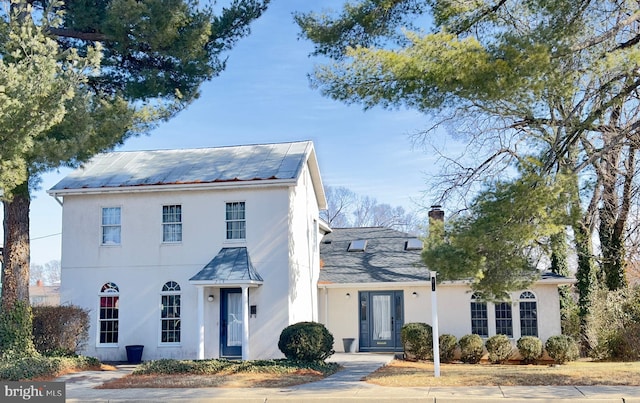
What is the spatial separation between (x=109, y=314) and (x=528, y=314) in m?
14.4

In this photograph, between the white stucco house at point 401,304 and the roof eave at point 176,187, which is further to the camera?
the white stucco house at point 401,304

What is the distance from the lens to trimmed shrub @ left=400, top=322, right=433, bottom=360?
22.3m

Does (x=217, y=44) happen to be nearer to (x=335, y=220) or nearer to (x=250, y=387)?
(x=250, y=387)

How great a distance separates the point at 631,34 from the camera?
1670 cm

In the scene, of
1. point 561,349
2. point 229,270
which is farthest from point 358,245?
point 561,349

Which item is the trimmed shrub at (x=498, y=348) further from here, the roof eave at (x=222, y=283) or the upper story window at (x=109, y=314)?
the upper story window at (x=109, y=314)

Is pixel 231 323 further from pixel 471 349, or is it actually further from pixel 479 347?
pixel 479 347

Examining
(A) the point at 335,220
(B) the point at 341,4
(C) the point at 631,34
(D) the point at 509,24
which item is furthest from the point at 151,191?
(A) the point at 335,220

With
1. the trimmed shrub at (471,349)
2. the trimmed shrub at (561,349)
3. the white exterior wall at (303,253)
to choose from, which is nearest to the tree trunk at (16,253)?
the white exterior wall at (303,253)

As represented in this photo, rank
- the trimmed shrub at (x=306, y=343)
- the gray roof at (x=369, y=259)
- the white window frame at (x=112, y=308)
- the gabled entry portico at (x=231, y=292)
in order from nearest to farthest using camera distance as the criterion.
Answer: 1. the trimmed shrub at (x=306, y=343)
2. the gabled entry portico at (x=231, y=292)
3. the white window frame at (x=112, y=308)
4. the gray roof at (x=369, y=259)

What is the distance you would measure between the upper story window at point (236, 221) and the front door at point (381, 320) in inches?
236

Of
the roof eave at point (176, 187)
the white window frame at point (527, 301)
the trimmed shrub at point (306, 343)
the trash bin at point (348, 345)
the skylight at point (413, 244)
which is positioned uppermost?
the roof eave at point (176, 187)

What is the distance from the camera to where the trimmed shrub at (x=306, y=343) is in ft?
60.1

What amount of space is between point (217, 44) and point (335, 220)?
39.3 metres
